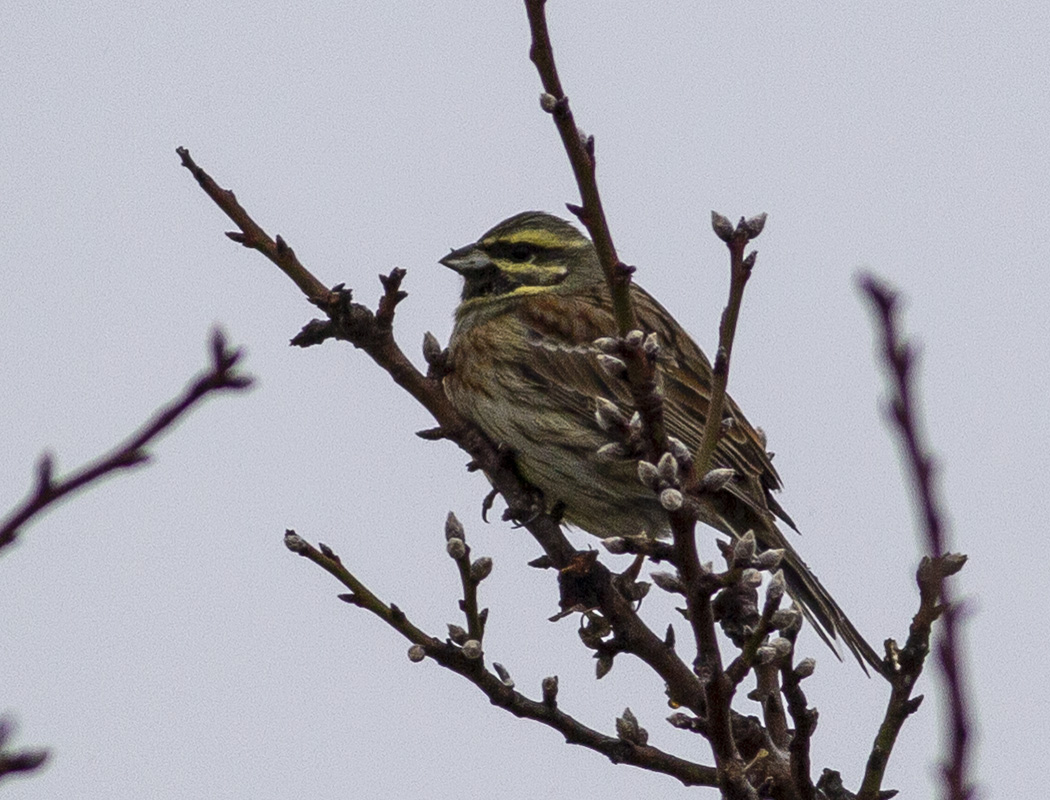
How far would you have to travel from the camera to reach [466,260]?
23.6 ft

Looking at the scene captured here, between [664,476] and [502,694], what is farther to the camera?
[502,694]

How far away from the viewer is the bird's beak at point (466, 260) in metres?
7.20

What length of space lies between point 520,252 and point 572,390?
43.1 inches

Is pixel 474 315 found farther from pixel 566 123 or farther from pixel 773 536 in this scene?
pixel 566 123

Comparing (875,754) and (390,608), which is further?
(390,608)

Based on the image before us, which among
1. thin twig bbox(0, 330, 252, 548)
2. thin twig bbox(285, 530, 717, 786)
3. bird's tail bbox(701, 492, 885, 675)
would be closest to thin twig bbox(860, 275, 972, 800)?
thin twig bbox(0, 330, 252, 548)

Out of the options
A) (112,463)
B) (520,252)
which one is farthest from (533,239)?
(112,463)

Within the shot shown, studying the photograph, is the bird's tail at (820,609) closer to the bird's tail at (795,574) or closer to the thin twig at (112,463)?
the bird's tail at (795,574)

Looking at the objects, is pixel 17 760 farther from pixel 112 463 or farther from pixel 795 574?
pixel 795 574

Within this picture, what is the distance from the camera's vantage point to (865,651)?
5.69 meters

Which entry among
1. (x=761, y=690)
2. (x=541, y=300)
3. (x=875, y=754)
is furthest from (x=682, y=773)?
(x=541, y=300)

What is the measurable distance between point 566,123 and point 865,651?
10.3 feet

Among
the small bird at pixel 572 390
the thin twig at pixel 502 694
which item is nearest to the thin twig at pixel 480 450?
the thin twig at pixel 502 694

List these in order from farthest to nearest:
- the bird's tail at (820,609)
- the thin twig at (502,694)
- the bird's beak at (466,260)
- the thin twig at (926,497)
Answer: the bird's beak at (466,260), the bird's tail at (820,609), the thin twig at (502,694), the thin twig at (926,497)
